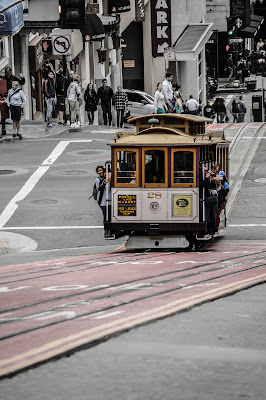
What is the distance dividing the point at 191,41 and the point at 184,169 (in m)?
43.0

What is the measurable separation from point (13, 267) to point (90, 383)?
7.64 meters

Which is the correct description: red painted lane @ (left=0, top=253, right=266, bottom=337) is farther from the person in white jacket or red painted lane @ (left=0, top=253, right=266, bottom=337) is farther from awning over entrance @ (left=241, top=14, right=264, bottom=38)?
awning over entrance @ (left=241, top=14, right=264, bottom=38)

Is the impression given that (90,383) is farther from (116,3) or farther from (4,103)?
(116,3)

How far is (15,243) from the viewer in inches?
764

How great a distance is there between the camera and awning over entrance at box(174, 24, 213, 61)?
57.3 m

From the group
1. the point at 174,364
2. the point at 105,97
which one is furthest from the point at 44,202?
the point at 105,97

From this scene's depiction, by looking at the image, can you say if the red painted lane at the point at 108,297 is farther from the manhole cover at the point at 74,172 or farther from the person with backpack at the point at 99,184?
the manhole cover at the point at 74,172

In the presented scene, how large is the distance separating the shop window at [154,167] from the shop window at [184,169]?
7.4 inches

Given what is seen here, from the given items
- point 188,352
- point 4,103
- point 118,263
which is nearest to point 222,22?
point 4,103

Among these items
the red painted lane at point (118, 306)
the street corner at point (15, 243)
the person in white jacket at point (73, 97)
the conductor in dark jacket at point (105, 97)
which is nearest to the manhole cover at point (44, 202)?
the street corner at point (15, 243)

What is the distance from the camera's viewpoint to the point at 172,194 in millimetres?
17578

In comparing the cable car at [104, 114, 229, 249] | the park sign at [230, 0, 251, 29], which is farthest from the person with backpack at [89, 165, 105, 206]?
the park sign at [230, 0, 251, 29]

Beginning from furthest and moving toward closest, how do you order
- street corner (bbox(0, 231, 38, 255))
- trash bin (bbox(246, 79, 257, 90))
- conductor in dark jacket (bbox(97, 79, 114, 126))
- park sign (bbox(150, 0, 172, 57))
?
trash bin (bbox(246, 79, 257, 90)), park sign (bbox(150, 0, 172, 57)), conductor in dark jacket (bbox(97, 79, 114, 126)), street corner (bbox(0, 231, 38, 255))

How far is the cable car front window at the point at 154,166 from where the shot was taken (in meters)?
17.6
